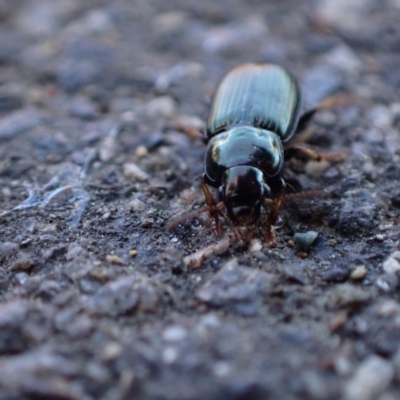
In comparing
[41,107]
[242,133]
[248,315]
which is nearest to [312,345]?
[248,315]

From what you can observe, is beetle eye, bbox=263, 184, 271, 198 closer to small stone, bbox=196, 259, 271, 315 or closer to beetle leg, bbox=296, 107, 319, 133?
small stone, bbox=196, 259, 271, 315

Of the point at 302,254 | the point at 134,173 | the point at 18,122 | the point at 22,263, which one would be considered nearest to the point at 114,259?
the point at 22,263

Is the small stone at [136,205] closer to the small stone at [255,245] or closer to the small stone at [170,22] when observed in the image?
the small stone at [255,245]

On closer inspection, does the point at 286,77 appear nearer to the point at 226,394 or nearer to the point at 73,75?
the point at 73,75

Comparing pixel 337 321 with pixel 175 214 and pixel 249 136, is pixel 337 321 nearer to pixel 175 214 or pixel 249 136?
pixel 175 214

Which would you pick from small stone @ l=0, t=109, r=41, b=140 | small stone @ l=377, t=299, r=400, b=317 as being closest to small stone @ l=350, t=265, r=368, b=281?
small stone @ l=377, t=299, r=400, b=317

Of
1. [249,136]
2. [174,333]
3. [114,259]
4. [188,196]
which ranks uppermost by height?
[249,136]
